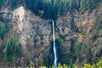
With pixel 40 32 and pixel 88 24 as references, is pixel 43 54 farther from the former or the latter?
pixel 88 24

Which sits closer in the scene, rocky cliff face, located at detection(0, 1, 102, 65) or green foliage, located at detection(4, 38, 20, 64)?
green foliage, located at detection(4, 38, 20, 64)

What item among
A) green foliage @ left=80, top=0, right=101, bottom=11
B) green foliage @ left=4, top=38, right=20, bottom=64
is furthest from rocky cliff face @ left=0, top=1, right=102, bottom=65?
green foliage @ left=4, top=38, right=20, bottom=64

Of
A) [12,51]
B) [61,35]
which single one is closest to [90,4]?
[61,35]

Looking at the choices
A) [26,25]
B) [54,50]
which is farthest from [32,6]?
[54,50]

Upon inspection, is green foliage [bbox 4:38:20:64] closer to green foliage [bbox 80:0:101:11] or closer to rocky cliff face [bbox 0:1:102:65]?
rocky cliff face [bbox 0:1:102:65]

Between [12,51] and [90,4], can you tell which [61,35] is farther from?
[12,51]

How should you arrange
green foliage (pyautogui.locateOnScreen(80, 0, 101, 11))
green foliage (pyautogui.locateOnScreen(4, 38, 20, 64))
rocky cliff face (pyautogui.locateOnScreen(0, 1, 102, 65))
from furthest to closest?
green foliage (pyautogui.locateOnScreen(80, 0, 101, 11)) < rocky cliff face (pyautogui.locateOnScreen(0, 1, 102, 65)) < green foliage (pyautogui.locateOnScreen(4, 38, 20, 64))
